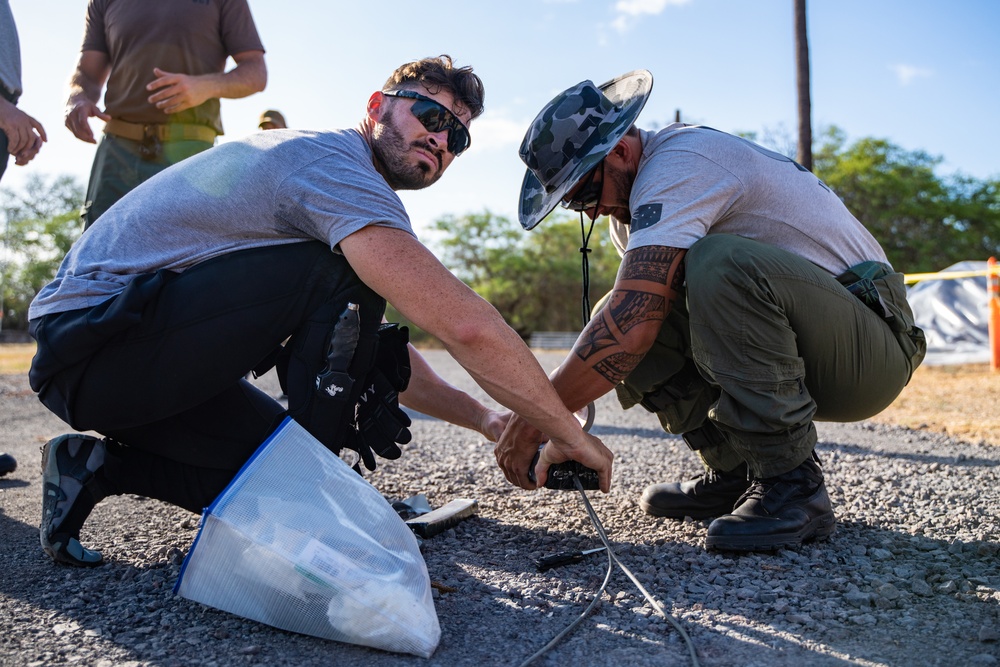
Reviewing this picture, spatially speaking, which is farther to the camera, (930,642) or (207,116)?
(207,116)

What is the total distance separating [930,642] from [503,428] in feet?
4.07

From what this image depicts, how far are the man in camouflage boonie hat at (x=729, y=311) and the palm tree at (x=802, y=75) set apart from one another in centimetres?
797

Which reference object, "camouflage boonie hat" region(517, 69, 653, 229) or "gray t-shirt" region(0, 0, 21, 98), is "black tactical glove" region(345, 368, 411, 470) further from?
"gray t-shirt" region(0, 0, 21, 98)

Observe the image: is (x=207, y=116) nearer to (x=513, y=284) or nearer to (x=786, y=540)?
(x=786, y=540)

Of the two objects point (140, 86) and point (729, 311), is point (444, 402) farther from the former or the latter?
point (140, 86)

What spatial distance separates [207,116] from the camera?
3590mm

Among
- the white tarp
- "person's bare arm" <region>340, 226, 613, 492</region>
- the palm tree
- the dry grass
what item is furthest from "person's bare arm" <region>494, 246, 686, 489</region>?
the white tarp

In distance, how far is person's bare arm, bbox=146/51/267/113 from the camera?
3.27 metres

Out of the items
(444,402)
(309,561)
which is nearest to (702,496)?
(444,402)

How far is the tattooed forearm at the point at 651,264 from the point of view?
2082 millimetres

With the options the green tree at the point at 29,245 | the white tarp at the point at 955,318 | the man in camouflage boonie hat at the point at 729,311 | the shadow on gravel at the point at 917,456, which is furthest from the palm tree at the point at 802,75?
the green tree at the point at 29,245

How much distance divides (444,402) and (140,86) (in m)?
2.23

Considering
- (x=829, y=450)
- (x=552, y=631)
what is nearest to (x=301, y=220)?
(x=552, y=631)

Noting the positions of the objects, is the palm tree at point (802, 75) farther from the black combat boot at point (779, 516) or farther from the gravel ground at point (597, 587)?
the black combat boot at point (779, 516)
